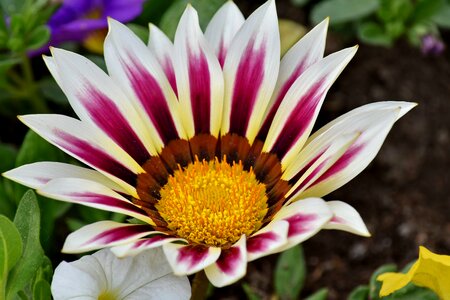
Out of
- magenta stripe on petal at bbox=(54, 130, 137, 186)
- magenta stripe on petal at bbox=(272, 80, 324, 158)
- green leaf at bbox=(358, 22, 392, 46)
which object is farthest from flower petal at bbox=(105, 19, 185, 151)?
green leaf at bbox=(358, 22, 392, 46)

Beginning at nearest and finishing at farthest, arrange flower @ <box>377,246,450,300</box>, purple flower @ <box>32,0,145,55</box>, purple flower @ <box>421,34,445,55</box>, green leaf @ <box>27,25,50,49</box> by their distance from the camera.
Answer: flower @ <box>377,246,450,300</box> → green leaf @ <box>27,25,50,49</box> → purple flower @ <box>32,0,145,55</box> → purple flower @ <box>421,34,445,55</box>

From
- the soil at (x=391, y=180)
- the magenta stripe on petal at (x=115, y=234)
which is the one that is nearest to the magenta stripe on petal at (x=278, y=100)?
the magenta stripe on petal at (x=115, y=234)

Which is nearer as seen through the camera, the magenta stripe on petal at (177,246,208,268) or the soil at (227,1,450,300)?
the magenta stripe on petal at (177,246,208,268)

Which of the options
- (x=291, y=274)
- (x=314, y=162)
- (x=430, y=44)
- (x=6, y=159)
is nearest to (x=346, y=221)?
(x=314, y=162)

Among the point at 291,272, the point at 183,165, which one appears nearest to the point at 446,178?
the point at 291,272

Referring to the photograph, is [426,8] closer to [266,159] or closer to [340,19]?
[340,19]

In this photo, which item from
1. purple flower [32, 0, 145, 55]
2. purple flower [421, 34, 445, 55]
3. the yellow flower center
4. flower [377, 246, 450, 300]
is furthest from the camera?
purple flower [421, 34, 445, 55]

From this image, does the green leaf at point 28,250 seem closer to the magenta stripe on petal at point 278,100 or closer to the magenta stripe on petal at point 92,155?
the magenta stripe on petal at point 92,155

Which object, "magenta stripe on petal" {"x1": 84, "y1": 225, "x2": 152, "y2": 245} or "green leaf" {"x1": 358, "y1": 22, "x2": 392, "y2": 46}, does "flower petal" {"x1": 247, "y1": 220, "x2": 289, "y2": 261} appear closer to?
"magenta stripe on petal" {"x1": 84, "y1": 225, "x2": 152, "y2": 245}

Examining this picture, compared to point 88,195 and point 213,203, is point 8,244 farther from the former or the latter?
point 213,203
